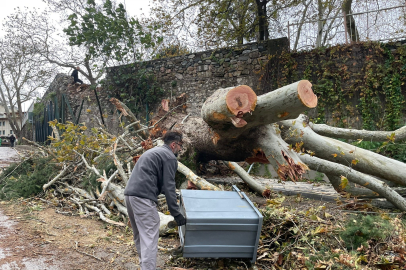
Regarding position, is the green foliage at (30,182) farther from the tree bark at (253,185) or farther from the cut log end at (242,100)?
the cut log end at (242,100)

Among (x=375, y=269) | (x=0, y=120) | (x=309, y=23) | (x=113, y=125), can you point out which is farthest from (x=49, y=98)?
(x=0, y=120)

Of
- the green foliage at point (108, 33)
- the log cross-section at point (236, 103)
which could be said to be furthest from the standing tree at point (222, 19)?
the log cross-section at point (236, 103)

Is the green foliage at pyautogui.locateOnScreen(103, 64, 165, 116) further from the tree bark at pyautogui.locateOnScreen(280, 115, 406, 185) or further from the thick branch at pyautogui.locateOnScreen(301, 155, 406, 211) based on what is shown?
the thick branch at pyautogui.locateOnScreen(301, 155, 406, 211)

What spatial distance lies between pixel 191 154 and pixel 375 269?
419 cm

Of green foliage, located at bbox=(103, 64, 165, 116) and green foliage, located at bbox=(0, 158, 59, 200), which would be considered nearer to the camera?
green foliage, located at bbox=(0, 158, 59, 200)

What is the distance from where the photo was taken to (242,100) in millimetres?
4098

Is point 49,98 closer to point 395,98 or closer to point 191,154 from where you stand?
point 191,154

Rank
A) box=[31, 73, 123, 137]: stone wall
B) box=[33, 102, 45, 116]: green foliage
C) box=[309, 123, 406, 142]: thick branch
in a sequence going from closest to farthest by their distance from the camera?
box=[309, 123, 406, 142]: thick branch, box=[31, 73, 123, 137]: stone wall, box=[33, 102, 45, 116]: green foliage

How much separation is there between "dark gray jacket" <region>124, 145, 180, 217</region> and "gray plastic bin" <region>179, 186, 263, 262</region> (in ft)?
0.79

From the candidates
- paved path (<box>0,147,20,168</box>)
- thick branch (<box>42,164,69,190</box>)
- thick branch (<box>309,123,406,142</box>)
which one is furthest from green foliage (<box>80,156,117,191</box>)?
paved path (<box>0,147,20,168</box>)

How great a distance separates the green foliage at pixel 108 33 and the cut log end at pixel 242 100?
379 inches

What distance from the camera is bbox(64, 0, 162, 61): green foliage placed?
12.8 metres

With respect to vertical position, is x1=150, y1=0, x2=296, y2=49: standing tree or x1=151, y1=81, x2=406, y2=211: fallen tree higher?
x1=150, y1=0, x2=296, y2=49: standing tree

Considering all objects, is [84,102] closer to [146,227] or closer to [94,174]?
[94,174]
